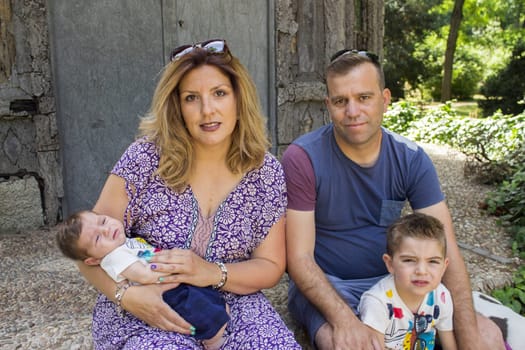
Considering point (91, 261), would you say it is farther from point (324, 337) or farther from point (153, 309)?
point (324, 337)

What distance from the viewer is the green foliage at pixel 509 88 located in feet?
43.9

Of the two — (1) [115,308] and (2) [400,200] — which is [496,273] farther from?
(1) [115,308]

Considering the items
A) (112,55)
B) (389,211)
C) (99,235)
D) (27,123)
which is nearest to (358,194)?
(389,211)

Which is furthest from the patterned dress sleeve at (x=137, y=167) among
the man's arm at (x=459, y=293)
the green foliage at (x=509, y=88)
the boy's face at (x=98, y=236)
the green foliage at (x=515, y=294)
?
the green foliage at (x=509, y=88)

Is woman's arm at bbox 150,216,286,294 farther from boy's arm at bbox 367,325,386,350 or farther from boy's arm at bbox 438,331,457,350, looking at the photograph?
boy's arm at bbox 438,331,457,350

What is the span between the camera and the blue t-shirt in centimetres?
A: 253

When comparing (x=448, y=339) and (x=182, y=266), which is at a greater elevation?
(x=182, y=266)

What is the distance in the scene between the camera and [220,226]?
2205 millimetres

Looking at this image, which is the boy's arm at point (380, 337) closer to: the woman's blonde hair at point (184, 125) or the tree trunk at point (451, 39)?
the woman's blonde hair at point (184, 125)

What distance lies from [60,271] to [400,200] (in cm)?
240

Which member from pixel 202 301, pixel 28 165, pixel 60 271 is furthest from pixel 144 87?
pixel 202 301

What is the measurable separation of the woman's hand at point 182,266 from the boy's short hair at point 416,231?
2.54 ft

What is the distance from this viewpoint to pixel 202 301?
1.96m

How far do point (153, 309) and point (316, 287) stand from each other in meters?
0.76
